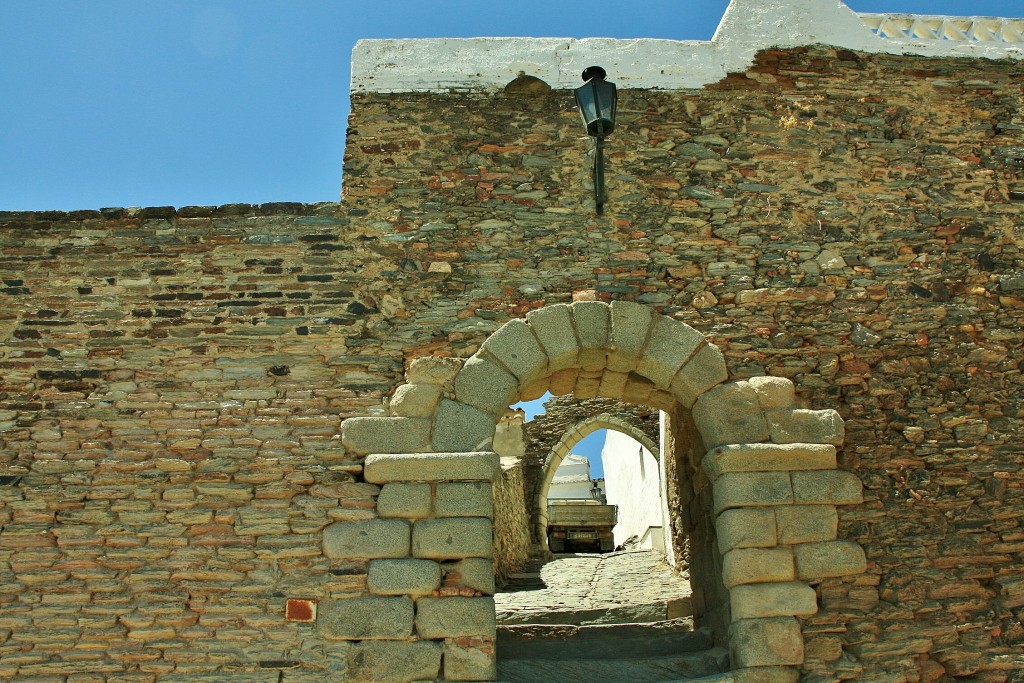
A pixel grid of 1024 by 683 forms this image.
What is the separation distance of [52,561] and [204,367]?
1.31 metres

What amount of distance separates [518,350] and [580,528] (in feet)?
33.0

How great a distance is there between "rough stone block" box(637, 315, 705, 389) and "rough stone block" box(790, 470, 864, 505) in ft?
2.95

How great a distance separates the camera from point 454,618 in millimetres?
4672

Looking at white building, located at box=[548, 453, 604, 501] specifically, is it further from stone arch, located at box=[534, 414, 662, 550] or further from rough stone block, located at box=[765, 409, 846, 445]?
rough stone block, located at box=[765, 409, 846, 445]

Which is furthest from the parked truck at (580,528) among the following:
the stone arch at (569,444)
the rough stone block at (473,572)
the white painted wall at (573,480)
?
the rough stone block at (473,572)

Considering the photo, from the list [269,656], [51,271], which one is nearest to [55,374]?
[51,271]

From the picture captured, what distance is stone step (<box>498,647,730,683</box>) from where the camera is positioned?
4973 mm

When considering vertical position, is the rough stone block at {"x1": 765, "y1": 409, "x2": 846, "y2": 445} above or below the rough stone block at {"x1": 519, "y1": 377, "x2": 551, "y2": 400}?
below

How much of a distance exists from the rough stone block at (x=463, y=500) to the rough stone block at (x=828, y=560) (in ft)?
5.62

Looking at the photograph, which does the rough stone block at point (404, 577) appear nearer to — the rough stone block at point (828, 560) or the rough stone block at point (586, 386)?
the rough stone block at point (586, 386)

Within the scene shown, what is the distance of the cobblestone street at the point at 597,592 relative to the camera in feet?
23.1

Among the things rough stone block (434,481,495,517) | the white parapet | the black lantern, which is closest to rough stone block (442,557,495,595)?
A: rough stone block (434,481,495,517)

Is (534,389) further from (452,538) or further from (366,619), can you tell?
(366,619)

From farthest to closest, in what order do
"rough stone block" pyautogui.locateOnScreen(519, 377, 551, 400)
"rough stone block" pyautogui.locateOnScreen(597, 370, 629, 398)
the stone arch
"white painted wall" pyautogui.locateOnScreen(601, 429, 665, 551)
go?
the stone arch, "white painted wall" pyautogui.locateOnScreen(601, 429, 665, 551), "rough stone block" pyautogui.locateOnScreen(597, 370, 629, 398), "rough stone block" pyautogui.locateOnScreen(519, 377, 551, 400)
